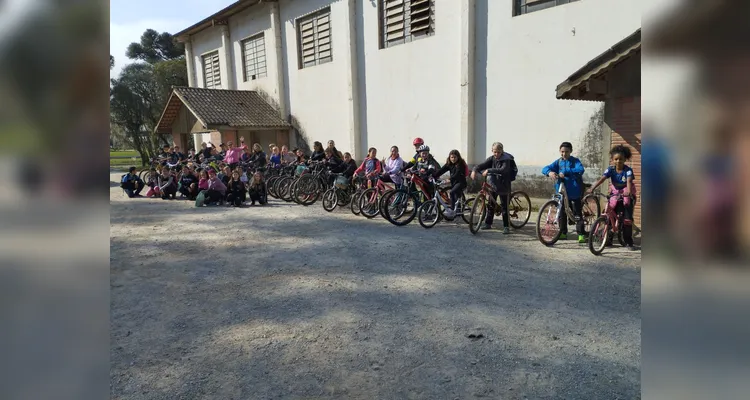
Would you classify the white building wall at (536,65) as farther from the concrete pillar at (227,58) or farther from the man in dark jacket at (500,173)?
the concrete pillar at (227,58)

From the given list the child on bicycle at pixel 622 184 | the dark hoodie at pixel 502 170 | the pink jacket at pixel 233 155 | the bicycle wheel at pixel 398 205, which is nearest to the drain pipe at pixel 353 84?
the pink jacket at pixel 233 155

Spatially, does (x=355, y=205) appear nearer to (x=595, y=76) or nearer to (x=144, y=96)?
(x=595, y=76)

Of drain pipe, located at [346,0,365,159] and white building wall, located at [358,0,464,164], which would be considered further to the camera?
drain pipe, located at [346,0,365,159]

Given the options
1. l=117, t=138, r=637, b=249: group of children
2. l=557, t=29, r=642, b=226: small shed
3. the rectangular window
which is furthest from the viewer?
the rectangular window

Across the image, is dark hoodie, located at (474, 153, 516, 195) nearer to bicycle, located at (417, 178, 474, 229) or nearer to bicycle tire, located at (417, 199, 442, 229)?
bicycle, located at (417, 178, 474, 229)

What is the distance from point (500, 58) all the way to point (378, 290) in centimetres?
797

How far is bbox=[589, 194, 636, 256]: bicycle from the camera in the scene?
20.4 ft

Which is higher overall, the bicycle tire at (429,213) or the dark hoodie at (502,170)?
the dark hoodie at (502,170)

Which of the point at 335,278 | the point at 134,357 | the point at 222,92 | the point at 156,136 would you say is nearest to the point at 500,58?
the point at 335,278

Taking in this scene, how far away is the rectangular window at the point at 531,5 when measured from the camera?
9.82 meters

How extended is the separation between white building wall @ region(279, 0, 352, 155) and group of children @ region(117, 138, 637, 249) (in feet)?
9.41

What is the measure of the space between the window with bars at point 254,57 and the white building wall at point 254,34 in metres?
0.15

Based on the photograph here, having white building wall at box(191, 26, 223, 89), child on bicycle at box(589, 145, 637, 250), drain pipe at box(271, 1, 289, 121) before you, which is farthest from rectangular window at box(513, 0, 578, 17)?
white building wall at box(191, 26, 223, 89)

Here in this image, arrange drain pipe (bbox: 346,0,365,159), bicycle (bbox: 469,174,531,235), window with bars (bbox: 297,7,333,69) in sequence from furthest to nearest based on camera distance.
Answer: window with bars (bbox: 297,7,333,69)
drain pipe (bbox: 346,0,365,159)
bicycle (bbox: 469,174,531,235)
